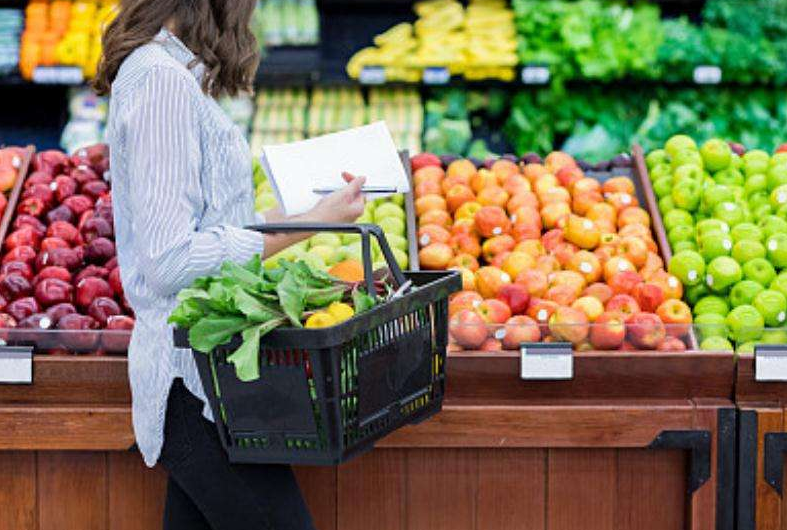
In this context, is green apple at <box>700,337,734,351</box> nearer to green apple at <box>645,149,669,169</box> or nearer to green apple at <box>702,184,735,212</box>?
green apple at <box>702,184,735,212</box>

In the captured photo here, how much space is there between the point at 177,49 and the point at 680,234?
5.75 feet

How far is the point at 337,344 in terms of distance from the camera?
1.89 metres

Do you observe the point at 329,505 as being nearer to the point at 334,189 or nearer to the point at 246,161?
the point at 334,189

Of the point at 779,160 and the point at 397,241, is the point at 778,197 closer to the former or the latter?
the point at 779,160

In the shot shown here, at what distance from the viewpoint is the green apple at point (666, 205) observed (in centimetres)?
359

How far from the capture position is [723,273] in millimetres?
3146

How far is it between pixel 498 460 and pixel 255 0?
1.06 metres

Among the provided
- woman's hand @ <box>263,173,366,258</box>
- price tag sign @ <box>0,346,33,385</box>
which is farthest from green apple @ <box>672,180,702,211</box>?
price tag sign @ <box>0,346,33,385</box>

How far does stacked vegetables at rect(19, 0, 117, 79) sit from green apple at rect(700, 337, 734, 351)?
3.56 meters

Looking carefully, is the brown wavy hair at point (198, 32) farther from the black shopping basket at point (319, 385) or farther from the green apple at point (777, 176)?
the green apple at point (777, 176)

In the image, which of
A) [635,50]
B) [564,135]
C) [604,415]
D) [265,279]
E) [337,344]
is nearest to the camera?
[337,344]

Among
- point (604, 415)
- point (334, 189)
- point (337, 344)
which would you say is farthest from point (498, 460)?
point (337, 344)

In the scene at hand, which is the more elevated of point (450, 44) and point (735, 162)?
point (450, 44)

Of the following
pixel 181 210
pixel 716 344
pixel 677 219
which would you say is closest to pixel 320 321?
pixel 181 210
